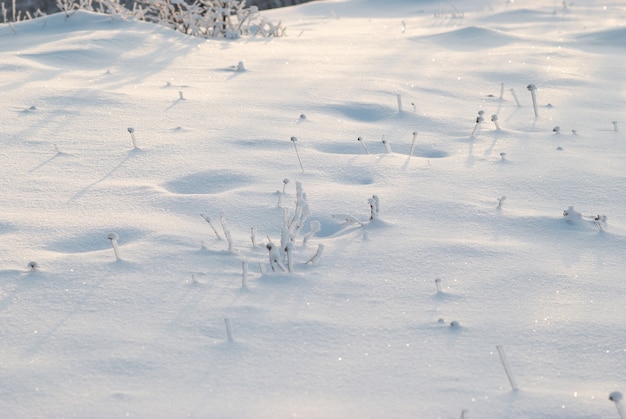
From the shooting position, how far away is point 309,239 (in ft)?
9.23

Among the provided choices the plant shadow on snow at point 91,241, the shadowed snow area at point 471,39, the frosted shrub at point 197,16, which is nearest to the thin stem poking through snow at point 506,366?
the plant shadow on snow at point 91,241

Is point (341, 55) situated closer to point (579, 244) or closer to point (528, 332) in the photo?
point (579, 244)

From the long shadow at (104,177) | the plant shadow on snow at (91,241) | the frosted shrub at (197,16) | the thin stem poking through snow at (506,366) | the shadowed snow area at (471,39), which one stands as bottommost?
the thin stem poking through snow at (506,366)

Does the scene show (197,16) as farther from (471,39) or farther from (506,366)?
(506,366)

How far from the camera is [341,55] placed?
570 cm

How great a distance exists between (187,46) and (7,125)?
2078 mm

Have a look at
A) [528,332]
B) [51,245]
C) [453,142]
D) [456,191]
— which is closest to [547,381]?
[528,332]

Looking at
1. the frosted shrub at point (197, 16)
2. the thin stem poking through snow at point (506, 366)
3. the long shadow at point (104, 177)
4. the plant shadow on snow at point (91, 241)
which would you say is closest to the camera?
the thin stem poking through snow at point (506, 366)

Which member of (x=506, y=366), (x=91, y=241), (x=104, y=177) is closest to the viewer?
(x=506, y=366)

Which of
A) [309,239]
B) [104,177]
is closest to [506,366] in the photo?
[309,239]

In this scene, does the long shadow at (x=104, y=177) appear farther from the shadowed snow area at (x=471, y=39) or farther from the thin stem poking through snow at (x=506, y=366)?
the shadowed snow area at (x=471, y=39)

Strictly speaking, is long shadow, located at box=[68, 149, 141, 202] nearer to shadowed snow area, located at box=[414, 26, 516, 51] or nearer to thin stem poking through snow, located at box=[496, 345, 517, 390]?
thin stem poking through snow, located at box=[496, 345, 517, 390]

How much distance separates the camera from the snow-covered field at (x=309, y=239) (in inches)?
77.7

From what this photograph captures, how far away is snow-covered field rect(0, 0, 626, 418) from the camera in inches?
77.7
